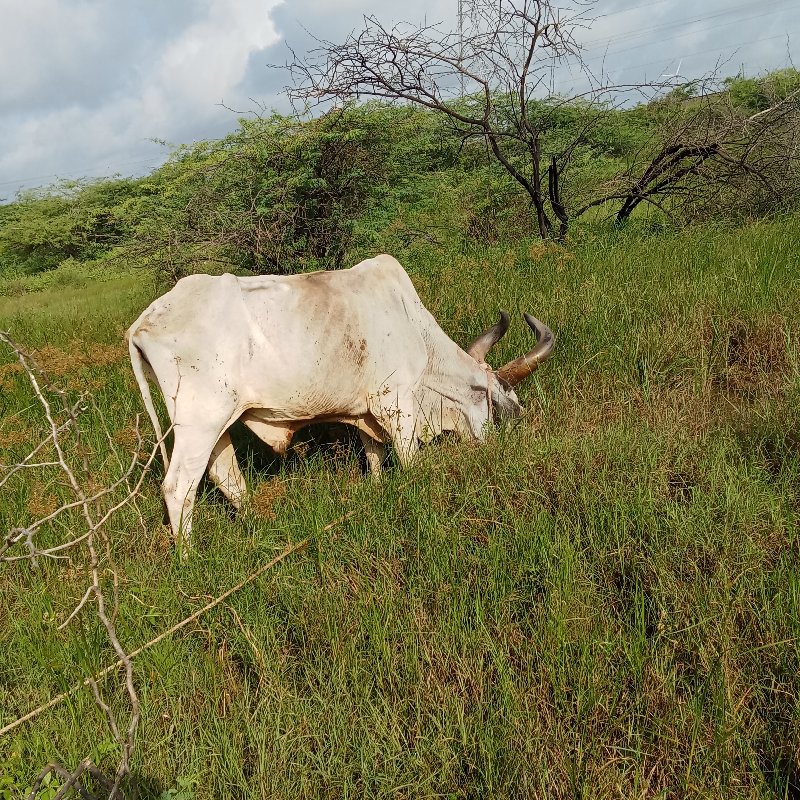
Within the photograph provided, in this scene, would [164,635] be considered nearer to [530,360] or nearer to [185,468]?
[185,468]

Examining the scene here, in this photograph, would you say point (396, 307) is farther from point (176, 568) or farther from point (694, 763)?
point (694, 763)

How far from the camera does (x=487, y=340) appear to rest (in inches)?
194

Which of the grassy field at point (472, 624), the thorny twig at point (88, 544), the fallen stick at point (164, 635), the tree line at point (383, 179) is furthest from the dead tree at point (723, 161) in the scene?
the thorny twig at point (88, 544)

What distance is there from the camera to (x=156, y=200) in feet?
43.4

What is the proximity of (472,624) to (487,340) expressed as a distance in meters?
2.58

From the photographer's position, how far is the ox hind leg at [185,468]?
11.7ft

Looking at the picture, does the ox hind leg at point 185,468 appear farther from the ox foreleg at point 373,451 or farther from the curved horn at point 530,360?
the curved horn at point 530,360

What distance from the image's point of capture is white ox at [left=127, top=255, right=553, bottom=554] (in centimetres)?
359

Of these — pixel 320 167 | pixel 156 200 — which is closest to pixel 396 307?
pixel 320 167

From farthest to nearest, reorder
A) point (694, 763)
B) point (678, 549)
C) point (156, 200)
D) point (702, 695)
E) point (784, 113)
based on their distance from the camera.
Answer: point (156, 200) → point (784, 113) → point (678, 549) → point (702, 695) → point (694, 763)

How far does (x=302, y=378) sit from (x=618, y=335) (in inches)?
102

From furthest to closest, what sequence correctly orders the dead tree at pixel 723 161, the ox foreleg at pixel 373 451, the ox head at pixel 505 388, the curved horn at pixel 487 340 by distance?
the dead tree at pixel 723 161 < the curved horn at pixel 487 340 < the ox head at pixel 505 388 < the ox foreleg at pixel 373 451

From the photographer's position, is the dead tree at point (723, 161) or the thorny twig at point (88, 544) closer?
the thorny twig at point (88, 544)

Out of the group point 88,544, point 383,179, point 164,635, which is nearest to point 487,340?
point 164,635
